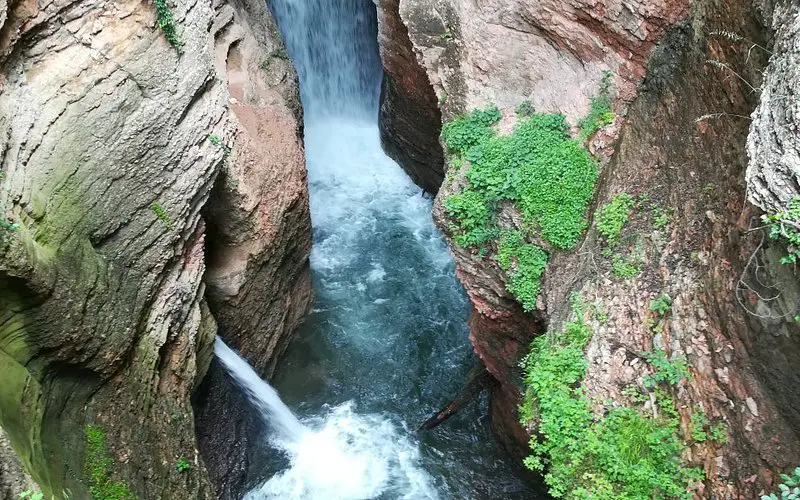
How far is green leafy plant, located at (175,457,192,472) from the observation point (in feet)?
22.5

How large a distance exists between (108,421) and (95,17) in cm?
425

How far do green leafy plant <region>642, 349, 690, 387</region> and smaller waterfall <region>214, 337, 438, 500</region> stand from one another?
165 inches

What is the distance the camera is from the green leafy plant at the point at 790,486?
4.22m

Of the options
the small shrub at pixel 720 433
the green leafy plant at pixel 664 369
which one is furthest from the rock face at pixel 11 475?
the small shrub at pixel 720 433

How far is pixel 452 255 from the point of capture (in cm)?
808

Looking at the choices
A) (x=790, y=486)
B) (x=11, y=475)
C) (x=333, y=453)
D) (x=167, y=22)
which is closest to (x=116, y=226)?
(x=167, y=22)

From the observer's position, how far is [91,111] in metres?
6.20

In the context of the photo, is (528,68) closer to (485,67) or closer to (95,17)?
(485,67)

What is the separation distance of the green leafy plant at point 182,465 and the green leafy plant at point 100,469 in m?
0.77

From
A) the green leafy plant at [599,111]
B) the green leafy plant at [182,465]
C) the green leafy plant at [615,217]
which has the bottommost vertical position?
the green leafy plant at [615,217]

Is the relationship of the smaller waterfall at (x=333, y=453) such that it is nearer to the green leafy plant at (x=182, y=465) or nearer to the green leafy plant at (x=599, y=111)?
the green leafy plant at (x=182, y=465)

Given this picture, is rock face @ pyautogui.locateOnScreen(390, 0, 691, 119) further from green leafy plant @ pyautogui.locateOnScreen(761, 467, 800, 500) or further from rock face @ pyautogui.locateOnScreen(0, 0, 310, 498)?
green leafy plant @ pyautogui.locateOnScreen(761, 467, 800, 500)

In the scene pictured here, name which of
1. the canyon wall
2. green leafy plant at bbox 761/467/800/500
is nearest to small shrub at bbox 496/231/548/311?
the canyon wall

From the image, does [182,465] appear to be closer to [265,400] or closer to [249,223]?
[265,400]
